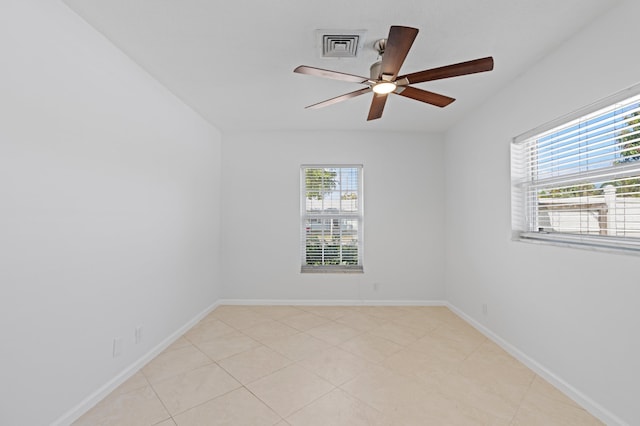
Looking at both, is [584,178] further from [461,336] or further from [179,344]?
[179,344]

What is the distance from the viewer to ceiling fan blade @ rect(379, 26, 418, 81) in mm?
1358

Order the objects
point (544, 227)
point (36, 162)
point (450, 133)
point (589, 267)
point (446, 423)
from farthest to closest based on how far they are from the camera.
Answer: point (450, 133) < point (544, 227) < point (589, 267) < point (446, 423) < point (36, 162)

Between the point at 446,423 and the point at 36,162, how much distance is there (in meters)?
2.77

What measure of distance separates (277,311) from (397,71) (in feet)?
10.2

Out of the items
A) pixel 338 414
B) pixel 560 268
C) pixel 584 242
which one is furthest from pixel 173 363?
pixel 584 242

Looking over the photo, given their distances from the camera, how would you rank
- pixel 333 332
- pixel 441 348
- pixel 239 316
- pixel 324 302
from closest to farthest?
1. pixel 441 348
2. pixel 333 332
3. pixel 239 316
4. pixel 324 302

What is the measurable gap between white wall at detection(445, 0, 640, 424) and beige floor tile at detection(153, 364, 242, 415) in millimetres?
2369

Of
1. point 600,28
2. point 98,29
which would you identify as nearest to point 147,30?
point 98,29

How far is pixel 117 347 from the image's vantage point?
2.05m

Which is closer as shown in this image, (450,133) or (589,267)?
(589,267)

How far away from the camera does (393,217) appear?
13.1 ft

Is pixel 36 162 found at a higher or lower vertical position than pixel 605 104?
lower

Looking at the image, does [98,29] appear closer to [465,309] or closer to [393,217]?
[393,217]

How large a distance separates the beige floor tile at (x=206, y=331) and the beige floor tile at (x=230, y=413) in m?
1.06
